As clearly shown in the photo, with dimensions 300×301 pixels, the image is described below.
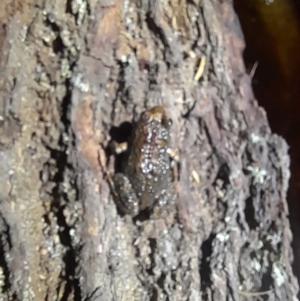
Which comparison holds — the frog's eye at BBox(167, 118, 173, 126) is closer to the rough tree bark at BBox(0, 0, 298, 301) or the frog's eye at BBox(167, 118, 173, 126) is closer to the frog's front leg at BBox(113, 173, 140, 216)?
the rough tree bark at BBox(0, 0, 298, 301)

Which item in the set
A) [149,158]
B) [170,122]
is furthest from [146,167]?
[170,122]

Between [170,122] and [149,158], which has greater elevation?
[170,122]

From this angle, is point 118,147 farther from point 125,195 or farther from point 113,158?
point 125,195

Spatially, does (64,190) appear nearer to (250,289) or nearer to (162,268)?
(162,268)

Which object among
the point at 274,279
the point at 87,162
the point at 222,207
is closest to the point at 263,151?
the point at 222,207

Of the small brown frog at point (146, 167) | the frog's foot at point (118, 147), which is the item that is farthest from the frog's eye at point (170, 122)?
the frog's foot at point (118, 147)
